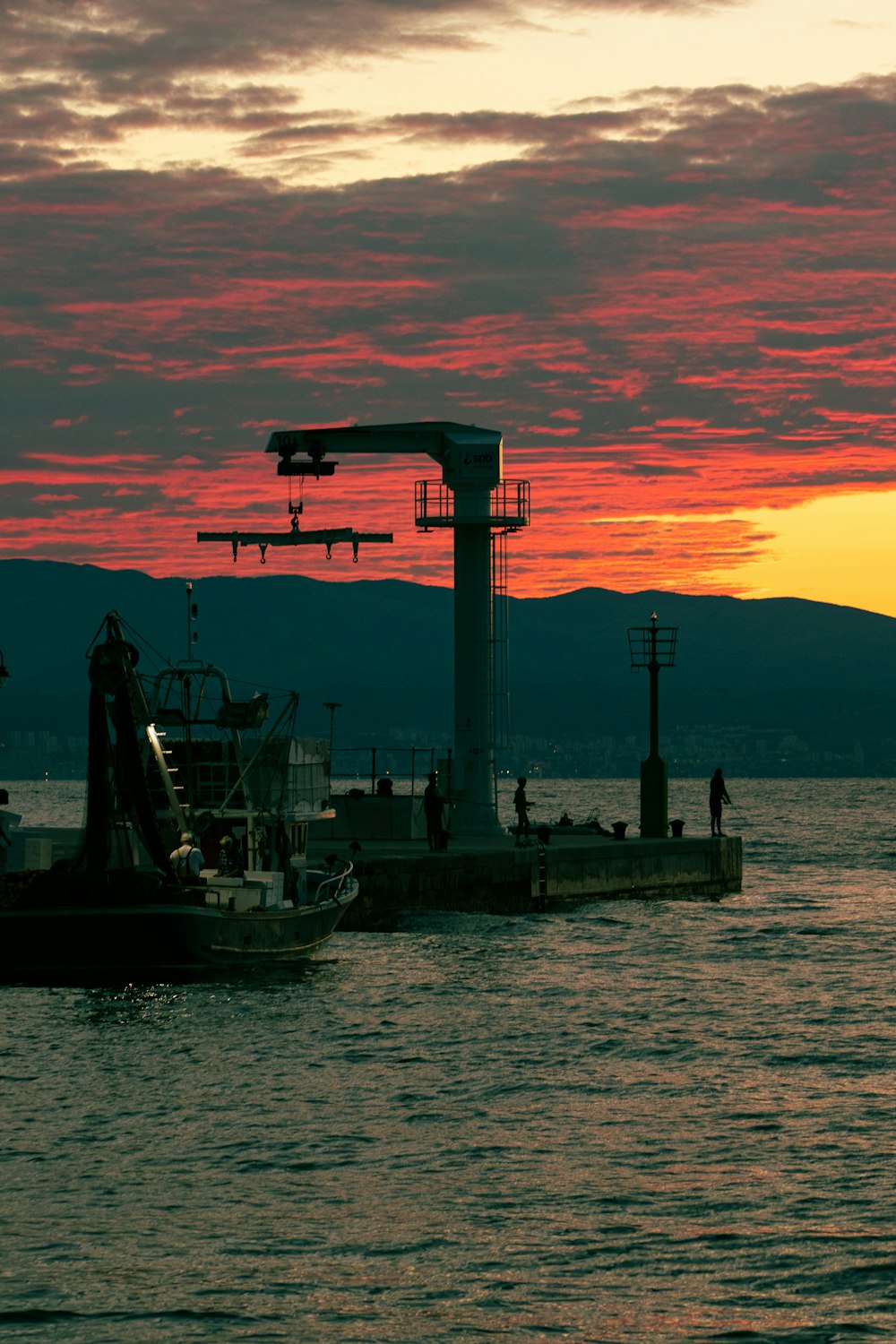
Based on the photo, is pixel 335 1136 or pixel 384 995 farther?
pixel 384 995

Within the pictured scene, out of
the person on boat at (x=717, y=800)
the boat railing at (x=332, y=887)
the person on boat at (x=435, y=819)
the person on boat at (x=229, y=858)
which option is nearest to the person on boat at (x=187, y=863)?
the person on boat at (x=229, y=858)

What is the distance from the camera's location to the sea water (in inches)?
687

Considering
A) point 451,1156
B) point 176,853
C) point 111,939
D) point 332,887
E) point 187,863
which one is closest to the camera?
point 451,1156

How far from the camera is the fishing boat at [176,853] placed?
36.3m

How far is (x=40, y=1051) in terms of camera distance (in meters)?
31.5

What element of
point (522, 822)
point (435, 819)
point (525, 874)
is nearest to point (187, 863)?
point (435, 819)

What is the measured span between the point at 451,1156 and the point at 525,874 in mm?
28533

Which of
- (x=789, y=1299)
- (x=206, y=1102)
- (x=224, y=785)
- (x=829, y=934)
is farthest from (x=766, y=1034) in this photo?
(x=829, y=934)

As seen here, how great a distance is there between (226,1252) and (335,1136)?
5772 mm

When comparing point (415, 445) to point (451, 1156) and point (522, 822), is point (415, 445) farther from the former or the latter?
point (451, 1156)

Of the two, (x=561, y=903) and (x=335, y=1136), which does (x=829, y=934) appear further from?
(x=335, y=1136)

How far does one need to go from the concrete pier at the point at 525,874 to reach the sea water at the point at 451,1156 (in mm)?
4024

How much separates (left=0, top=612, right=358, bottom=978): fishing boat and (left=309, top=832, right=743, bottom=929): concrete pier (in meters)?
2.99

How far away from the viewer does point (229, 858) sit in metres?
41.5
